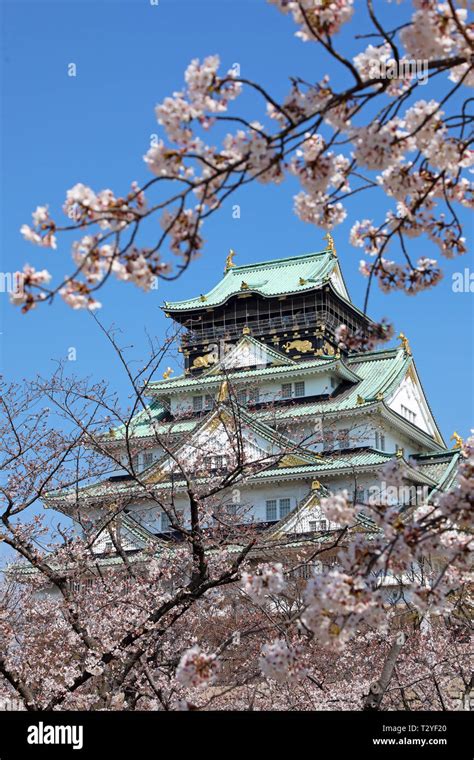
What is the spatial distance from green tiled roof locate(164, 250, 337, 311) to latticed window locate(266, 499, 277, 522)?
10.8 metres

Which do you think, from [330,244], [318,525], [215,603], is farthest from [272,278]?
[215,603]

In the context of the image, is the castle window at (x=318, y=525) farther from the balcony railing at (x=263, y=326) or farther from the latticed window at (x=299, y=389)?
the balcony railing at (x=263, y=326)

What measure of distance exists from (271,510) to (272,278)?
13.6 m

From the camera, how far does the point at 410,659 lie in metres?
16.9

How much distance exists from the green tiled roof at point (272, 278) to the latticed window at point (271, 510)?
10768 mm

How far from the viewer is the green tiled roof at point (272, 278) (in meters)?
41.6

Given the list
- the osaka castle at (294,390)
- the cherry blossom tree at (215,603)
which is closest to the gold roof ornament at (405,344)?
the osaka castle at (294,390)

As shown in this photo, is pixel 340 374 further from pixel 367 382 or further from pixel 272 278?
pixel 272 278

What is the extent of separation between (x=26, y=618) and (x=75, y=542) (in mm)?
3697

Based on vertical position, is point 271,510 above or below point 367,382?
below

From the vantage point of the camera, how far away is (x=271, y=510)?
35.0 metres

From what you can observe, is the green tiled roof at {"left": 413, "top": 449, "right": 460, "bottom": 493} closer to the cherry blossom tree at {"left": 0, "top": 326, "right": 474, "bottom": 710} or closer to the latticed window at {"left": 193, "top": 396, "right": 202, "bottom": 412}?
the latticed window at {"left": 193, "top": 396, "right": 202, "bottom": 412}

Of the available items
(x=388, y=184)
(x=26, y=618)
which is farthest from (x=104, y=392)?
(x=388, y=184)

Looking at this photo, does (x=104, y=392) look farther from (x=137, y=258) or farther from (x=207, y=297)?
(x=207, y=297)
